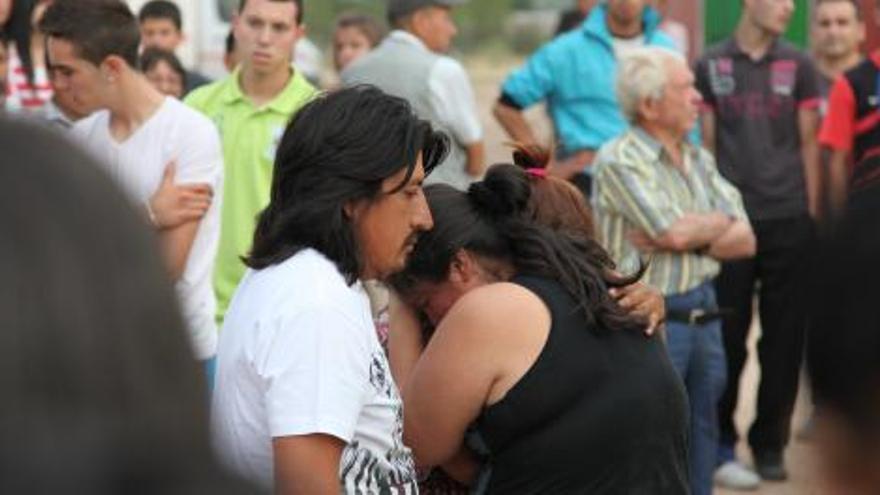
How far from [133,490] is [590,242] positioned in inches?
122

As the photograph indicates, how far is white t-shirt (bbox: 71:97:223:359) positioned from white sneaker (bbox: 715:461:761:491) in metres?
3.26

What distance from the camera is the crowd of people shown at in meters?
1.29

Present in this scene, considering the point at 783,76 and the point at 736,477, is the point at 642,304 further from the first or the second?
the point at 783,76

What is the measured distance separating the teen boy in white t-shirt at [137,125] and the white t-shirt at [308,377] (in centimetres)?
211

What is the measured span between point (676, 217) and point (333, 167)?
3298mm

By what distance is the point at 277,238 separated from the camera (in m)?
3.65

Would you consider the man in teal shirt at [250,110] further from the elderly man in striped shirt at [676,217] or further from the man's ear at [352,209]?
the man's ear at [352,209]

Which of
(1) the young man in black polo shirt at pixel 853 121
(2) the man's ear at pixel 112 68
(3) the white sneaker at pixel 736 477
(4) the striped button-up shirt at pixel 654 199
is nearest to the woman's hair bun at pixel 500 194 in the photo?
(2) the man's ear at pixel 112 68

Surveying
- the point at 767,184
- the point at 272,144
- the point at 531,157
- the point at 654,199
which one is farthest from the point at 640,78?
the point at 531,157

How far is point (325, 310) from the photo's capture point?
3.49 metres

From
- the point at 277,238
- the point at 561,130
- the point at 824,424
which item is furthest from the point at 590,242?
the point at 561,130

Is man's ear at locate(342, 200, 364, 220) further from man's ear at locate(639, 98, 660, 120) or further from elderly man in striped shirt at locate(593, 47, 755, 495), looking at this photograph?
man's ear at locate(639, 98, 660, 120)

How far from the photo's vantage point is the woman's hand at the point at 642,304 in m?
4.14

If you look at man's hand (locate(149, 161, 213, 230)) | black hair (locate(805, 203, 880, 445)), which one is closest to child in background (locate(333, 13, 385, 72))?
man's hand (locate(149, 161, 213, 230))
